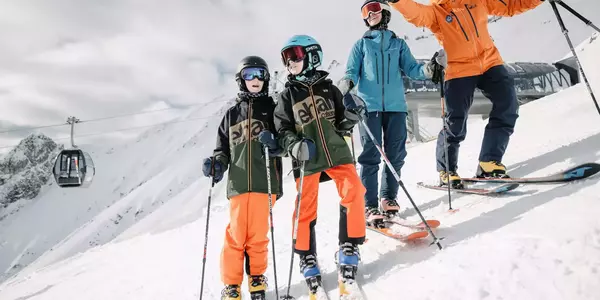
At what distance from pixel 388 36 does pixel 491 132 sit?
1760mm

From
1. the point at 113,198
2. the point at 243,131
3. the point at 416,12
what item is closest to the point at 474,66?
the point at 416,12

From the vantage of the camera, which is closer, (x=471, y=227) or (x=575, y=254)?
(x=575, y=254)

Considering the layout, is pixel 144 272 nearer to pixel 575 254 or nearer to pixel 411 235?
pixel 411 235

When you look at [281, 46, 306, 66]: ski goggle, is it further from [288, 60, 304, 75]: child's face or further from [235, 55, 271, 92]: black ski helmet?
[235, 55, 271, 92]: black ski helmet

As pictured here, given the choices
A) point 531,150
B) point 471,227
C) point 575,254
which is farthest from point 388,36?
point 531,150

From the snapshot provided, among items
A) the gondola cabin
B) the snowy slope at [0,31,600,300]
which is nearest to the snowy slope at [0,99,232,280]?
the gondola cabin

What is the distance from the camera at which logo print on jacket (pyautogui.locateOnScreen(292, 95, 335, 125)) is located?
10.1 feet

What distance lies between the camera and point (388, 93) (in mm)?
3824

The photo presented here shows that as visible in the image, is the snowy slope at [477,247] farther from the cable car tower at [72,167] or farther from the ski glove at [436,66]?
the cable car tower at [72,167]

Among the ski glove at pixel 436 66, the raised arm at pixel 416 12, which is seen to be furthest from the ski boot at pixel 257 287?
the raised arm at pixel 416 12

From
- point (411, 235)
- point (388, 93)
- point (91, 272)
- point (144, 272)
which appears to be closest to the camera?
point (411, 235)

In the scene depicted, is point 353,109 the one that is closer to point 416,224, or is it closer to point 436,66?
point 436,66

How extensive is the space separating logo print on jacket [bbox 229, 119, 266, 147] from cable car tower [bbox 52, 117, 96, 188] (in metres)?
15.7

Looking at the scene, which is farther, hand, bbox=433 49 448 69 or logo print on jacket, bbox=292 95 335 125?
hand, bbox=433 49 448 69
